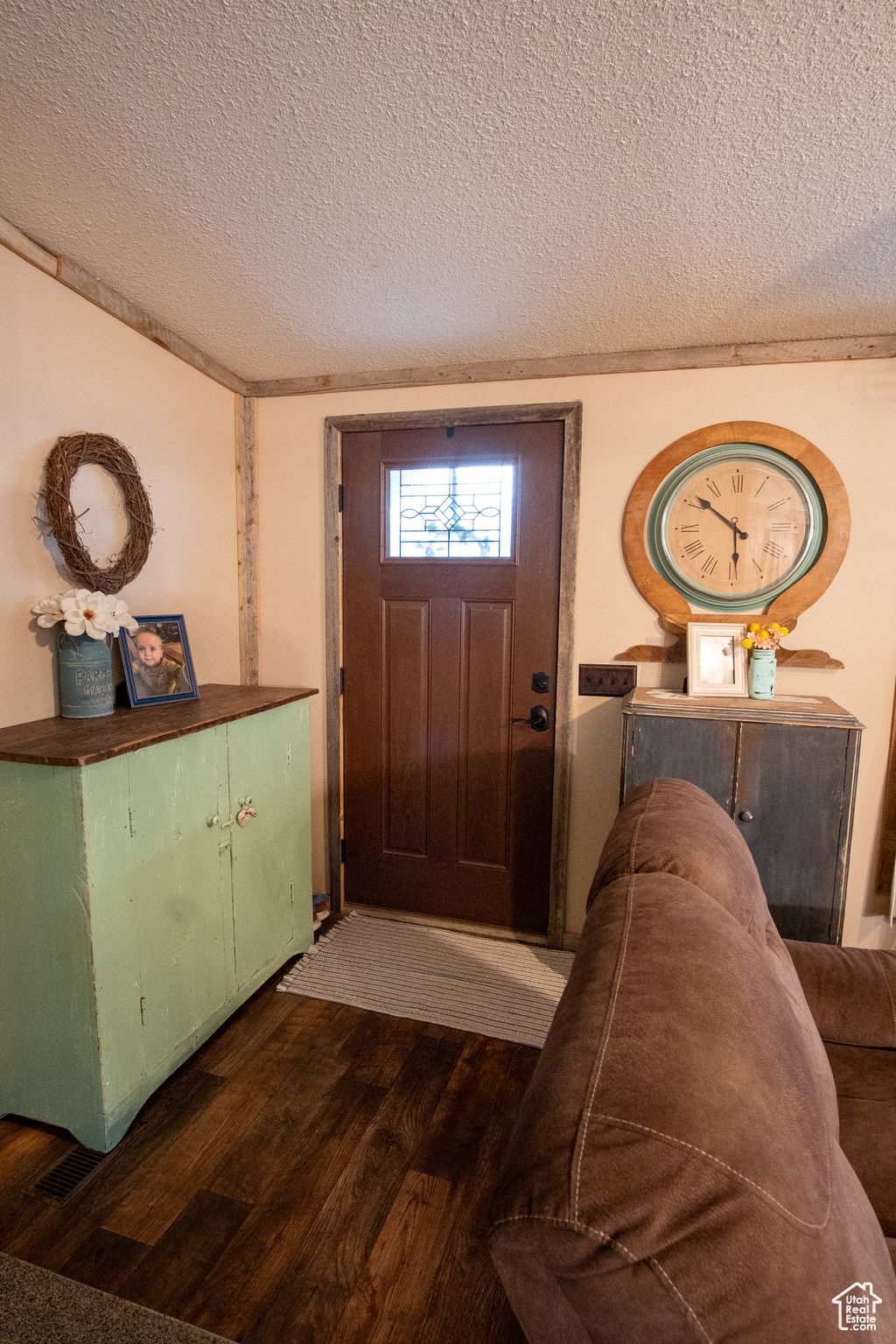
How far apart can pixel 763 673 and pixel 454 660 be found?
1.19 metres

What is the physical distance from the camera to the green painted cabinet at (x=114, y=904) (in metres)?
1.62

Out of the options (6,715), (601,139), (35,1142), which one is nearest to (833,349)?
(601,139)

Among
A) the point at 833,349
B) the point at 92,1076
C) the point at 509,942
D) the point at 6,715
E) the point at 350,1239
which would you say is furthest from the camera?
the point at 509,942

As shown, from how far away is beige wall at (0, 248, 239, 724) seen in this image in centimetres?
185

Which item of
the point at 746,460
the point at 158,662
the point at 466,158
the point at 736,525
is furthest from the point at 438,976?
the point at 466,158

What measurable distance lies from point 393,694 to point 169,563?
3.43 feet

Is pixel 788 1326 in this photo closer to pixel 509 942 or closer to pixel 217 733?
pixel 217 733

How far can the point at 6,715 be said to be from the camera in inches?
72.6

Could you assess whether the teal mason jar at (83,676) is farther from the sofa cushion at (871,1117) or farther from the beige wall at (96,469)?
the sofa cushion at (871,1117)

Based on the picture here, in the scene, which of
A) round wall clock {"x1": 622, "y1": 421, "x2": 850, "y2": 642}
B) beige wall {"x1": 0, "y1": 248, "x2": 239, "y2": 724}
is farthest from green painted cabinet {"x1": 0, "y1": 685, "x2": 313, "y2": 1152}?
round wall clock {"x1": 622, "y1": 421, "x2": 850, "y2": 642}

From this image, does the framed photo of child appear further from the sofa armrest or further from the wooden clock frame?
the sofa armrest

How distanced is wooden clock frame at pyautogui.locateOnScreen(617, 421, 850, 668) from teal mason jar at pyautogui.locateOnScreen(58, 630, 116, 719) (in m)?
1.86

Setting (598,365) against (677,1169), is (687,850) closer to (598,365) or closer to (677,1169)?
(677,1169)

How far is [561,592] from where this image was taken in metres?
2.68
